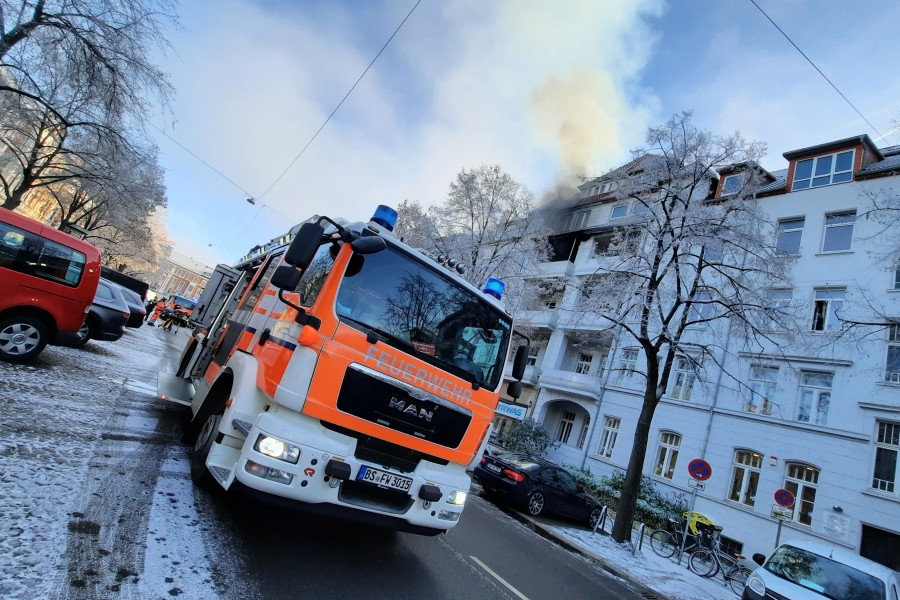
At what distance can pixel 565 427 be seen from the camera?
25.8 metres

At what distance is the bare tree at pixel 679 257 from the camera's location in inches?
457

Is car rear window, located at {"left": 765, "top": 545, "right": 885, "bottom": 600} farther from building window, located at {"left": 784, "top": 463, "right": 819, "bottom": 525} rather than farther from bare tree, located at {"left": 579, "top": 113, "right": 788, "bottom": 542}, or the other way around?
building window, located at {"left": 784, "top": 463, "right": 819, "bottom": 525}

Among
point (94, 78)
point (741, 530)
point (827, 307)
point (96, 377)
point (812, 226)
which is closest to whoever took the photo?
point (96, 377)

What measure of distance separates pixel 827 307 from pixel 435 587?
2000cm

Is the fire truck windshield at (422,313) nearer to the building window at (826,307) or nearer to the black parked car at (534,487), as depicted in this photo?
the black parked car at (534,487)

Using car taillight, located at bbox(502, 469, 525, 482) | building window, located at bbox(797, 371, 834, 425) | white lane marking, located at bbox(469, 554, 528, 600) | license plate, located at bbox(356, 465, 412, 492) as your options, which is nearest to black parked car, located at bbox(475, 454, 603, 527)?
car taillight, located at bbox(502, 469, 525, 482)

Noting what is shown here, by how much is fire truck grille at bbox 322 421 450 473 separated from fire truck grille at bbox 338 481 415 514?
19 centimetres

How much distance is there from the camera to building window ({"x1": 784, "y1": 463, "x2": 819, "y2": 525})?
15.4 meters

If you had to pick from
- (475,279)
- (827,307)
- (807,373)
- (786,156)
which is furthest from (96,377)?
(786,156)

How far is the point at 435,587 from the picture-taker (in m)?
4.12

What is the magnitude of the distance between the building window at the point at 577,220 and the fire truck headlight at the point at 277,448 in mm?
28481

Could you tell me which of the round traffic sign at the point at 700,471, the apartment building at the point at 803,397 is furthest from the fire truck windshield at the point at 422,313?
the round traffic sign at the point at 700,471

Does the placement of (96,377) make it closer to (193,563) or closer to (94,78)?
(94,78)

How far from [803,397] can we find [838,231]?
7.07m
